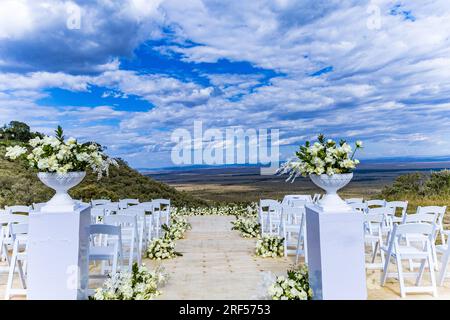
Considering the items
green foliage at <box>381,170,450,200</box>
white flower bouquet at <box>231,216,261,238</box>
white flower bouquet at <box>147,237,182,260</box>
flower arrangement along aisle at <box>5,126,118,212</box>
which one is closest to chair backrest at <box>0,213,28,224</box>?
flower arrangement along aisle at <box>5,126,118,212</box>

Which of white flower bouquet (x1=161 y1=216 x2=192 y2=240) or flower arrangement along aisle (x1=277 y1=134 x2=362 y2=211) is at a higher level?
flower arrangement along aisle (x1=277 y1=134 x2=362 y2=211)

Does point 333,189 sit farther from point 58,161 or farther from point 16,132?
point 16,132

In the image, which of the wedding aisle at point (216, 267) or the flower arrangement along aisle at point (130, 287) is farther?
the wedding aisle at point (216, 267)

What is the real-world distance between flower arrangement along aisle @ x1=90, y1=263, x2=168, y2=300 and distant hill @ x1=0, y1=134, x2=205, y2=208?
6.44 meters

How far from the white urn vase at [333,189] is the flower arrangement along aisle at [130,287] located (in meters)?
1.83

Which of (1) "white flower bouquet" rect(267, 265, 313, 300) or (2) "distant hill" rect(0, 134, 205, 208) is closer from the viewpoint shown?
(1) "white flower bouquet" rect(267, 265, 313, 300)

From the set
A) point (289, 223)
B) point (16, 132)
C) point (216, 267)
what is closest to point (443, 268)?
point (216, 267)

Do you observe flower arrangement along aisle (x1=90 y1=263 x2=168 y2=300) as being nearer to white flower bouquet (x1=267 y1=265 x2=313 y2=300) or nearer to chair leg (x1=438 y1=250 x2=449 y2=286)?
white flower bouquet (x1=267 y1=265 x2=313 y2=300)

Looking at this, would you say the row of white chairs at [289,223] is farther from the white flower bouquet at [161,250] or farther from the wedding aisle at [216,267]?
the white flower bouquet at [161,250]

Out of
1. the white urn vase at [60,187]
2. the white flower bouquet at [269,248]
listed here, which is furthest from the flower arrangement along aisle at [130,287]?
the white flower bouquet at [269,248]

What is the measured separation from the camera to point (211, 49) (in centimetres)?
991

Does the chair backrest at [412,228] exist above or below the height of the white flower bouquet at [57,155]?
below

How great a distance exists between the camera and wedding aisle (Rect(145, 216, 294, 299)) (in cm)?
399

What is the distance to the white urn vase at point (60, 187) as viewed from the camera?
10.7 feet
